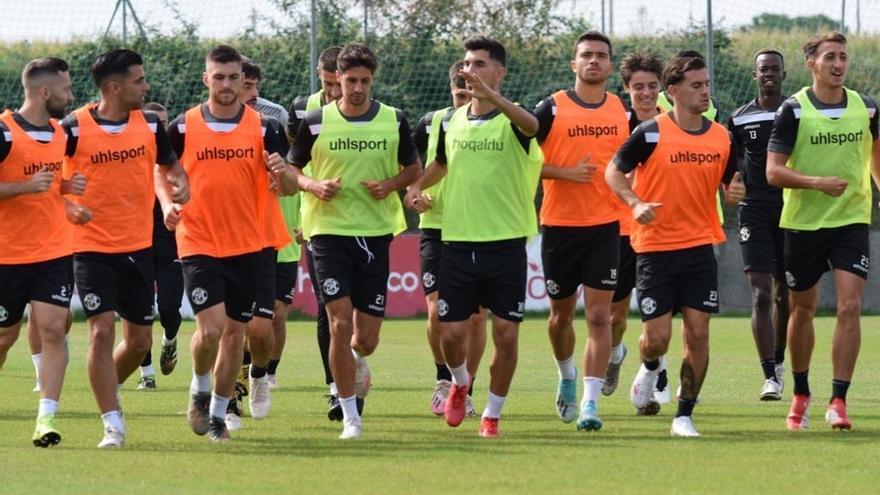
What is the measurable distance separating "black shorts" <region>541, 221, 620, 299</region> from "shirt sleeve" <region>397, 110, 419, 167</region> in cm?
116

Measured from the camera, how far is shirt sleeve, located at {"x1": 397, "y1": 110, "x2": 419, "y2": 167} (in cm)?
1213

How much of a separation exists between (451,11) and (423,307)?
5.34 metres

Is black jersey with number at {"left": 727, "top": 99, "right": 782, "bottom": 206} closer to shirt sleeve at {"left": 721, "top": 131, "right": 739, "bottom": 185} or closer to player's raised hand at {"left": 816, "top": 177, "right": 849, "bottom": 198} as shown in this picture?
shirt sleeve at {"left": 721, "top": 131, "right": 739, "bottom": 185}

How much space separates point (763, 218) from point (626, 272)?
1.31 meters

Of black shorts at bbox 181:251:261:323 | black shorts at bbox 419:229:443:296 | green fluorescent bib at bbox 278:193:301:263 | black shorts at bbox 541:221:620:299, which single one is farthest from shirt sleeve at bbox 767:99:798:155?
green fluorescent bib at bbox 278:193:301:263

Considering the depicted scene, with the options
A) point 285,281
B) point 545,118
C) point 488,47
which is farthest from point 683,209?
point 285,281

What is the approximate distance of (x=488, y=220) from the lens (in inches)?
463

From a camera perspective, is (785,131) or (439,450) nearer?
(439,450)

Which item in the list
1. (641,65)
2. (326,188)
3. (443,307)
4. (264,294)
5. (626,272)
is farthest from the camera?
(626,272)

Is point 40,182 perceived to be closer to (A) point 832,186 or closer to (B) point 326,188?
(B) point 326,188

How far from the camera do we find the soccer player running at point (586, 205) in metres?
12.5

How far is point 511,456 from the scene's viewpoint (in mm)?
10586

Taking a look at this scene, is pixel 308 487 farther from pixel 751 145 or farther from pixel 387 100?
pixel 387 100

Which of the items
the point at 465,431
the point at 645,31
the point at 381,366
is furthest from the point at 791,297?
the point at 645,31
